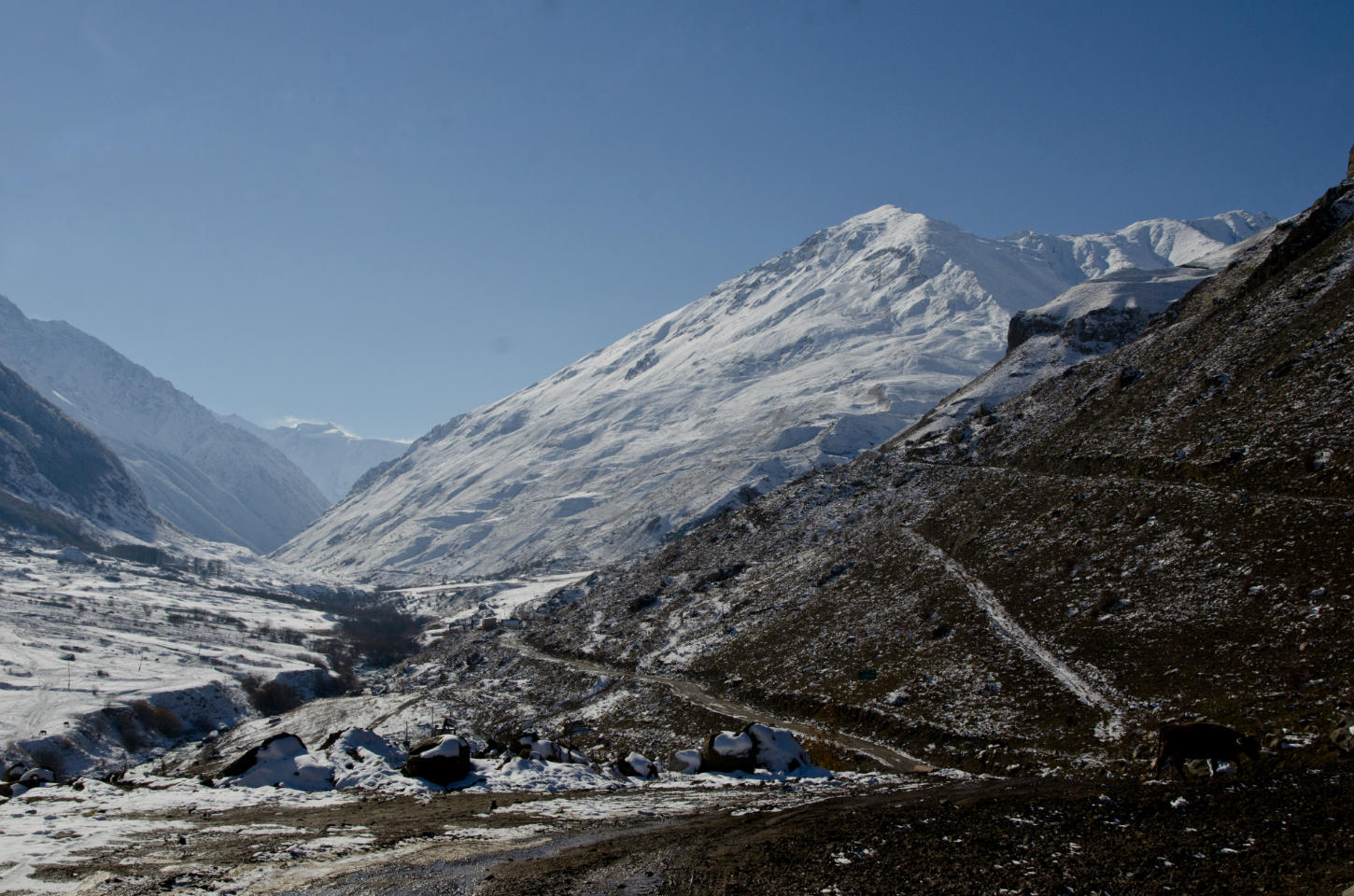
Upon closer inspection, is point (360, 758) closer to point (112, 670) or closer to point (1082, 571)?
point (1082, 571)

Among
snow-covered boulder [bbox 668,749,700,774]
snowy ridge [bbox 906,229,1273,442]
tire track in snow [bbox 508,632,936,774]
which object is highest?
snowy ridge [bbox 906,229,1273,442]

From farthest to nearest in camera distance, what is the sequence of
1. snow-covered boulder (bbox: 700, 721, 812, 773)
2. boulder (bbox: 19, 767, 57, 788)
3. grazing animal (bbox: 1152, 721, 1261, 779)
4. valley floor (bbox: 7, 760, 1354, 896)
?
snow-covered boulder (bbox: 700, 721, 812, 773) → boulder (bbox: 19, 767, 57, 788) → grazing animal (bbox: 1152, 721, 1261, 779) → valley floor (bbox: 7, 760, 1354, 896)

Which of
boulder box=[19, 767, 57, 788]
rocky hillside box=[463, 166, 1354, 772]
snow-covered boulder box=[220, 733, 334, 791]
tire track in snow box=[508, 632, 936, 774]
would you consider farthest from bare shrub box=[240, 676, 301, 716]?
snow-covered boulder box=[220, 733, 334, 791]

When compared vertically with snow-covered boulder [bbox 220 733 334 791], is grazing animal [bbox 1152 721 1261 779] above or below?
above

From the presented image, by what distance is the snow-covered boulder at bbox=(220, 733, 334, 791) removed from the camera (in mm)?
30172

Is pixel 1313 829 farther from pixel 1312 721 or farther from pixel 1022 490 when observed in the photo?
pixel 1022 490

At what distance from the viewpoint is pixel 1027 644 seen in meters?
45.6

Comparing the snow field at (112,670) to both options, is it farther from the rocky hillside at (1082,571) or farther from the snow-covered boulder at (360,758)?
the snow-covered boulder at (360,758)

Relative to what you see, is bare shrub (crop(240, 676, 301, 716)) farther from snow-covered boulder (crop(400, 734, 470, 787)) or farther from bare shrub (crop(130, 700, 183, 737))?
snow-covered boulder (crop(400, 734, 470, 787))

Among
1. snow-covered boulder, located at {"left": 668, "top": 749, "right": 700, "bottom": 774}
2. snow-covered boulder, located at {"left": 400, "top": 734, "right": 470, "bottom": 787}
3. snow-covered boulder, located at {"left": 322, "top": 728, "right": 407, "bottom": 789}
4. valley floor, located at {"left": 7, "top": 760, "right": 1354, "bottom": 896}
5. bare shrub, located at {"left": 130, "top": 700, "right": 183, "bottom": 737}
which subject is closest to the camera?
valley floor, located at {"left": 7, "top": 760, "right": 1354, "bottom": 896}

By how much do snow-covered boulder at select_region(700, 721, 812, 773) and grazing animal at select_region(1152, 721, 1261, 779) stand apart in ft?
45.3

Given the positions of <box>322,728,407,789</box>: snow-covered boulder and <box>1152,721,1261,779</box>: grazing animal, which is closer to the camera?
<box>1152,721,1261,779</box>: grazing animal

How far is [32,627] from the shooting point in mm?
159875

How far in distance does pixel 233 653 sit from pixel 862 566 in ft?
449
